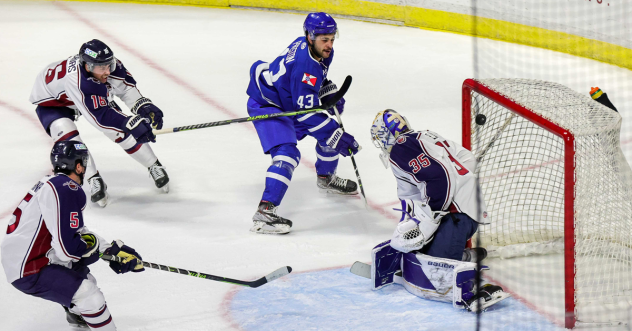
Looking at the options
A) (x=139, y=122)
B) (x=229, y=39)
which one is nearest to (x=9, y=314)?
(x=139, y=122)

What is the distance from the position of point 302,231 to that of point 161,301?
966 mm

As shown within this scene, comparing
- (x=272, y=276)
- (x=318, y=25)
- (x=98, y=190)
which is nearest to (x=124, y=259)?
(x=272, y=276)

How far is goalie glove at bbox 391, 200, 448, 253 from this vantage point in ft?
10.1

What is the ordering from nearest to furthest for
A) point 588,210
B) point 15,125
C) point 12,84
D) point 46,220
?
point 46,220, point 588,210, point 15,125, point 12,84

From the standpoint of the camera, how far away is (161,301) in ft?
10.5

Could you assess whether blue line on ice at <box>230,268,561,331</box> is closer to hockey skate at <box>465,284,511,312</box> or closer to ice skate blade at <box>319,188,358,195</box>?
hockey skate at <box>465,284,511,312</box>

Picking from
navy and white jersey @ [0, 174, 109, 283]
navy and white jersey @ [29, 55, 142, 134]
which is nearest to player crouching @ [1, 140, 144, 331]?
navy and white jersey @ [0, 174, 109, 283]

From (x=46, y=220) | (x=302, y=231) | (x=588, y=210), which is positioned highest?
(x=46, y=220)

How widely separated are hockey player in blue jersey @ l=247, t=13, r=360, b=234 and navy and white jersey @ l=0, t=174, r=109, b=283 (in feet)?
4.34

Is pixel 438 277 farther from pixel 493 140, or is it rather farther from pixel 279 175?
pixel 279 175

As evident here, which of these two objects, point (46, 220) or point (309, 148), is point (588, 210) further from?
point (309, 148)

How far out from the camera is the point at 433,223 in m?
3.11

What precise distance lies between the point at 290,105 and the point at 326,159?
1.52 ft

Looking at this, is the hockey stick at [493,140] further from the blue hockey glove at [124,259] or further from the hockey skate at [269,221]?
→ the blue hockey glove at [124,259]
